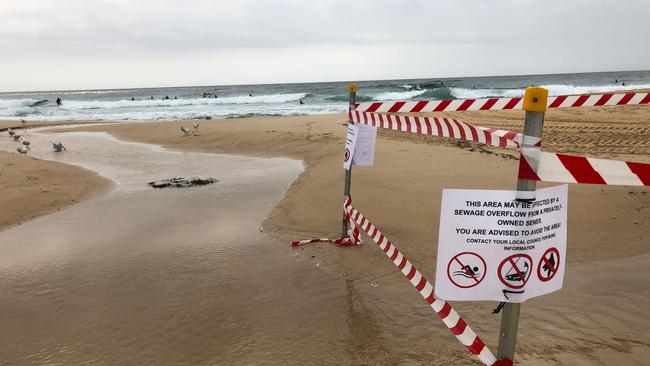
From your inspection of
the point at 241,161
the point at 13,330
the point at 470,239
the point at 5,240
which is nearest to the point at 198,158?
the point at 241,161

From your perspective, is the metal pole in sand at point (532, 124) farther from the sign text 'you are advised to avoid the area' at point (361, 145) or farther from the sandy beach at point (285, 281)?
the sign text 'you are advised to avoid the area' at point (361, 145)

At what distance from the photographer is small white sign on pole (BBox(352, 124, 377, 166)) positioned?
15.6ft

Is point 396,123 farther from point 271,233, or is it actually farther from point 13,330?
point 13,330

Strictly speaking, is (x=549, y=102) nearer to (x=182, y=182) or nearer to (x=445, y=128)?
(x=445, y=128)

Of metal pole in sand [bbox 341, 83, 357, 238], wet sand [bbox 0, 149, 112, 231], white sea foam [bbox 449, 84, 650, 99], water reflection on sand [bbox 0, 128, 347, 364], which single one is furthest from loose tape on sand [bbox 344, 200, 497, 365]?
white sea foam [bbox 449, 84, 650, 99]

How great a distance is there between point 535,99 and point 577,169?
0.42 metres

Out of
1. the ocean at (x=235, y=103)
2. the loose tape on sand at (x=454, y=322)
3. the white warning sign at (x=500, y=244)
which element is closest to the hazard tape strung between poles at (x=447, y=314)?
the loose tape on sand at (x=454, y=322)

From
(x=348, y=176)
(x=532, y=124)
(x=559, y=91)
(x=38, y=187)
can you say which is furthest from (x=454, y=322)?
(x=559, y=91)

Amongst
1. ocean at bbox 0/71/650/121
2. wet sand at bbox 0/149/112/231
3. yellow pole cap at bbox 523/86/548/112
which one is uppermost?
ocean at bbox 0/71/650/121

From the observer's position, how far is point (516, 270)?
2.10m

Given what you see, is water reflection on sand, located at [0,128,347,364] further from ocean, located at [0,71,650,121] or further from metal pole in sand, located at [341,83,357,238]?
ocean, located at [0,71,650,121]

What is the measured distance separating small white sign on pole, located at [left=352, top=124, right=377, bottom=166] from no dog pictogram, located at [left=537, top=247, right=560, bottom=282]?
2748 mm

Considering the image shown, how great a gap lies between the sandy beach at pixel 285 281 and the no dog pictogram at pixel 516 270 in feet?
3.75

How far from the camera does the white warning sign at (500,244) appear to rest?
2.02 metres
